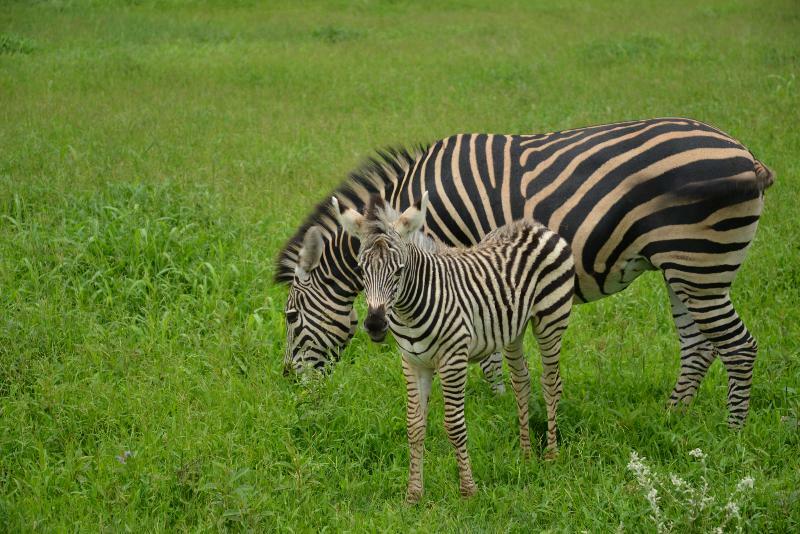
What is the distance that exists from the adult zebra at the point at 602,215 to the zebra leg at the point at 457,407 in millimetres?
1257

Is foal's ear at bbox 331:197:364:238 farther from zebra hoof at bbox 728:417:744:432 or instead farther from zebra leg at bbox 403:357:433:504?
zebra hoof at bbox 728:417:744:432

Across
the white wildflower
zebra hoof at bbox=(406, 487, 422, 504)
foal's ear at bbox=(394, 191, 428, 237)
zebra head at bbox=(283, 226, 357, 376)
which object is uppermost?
foal's ear at bbox=(394, 191, 428, 237)

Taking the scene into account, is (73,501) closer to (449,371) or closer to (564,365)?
(449,371)

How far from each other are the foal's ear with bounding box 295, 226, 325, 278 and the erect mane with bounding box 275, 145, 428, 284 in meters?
0.15

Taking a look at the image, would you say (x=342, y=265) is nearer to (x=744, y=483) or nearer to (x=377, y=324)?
(x=377, y=324)

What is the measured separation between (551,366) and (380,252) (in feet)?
5.61

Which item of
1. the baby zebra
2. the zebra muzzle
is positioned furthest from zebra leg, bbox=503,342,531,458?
the zebra muzzle

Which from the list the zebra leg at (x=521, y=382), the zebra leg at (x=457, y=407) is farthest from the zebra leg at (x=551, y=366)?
the zebra leg at (x=457, y=407)

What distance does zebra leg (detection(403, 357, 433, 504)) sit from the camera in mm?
5164

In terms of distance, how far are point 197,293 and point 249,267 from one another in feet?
1.91

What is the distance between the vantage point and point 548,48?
60.3ft

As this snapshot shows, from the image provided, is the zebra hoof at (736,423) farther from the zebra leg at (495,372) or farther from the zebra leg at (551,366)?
the zebra leg at (495,372)

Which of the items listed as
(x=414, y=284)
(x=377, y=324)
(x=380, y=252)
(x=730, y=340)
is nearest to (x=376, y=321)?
(x=377, y=324)

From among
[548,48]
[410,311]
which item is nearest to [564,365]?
[410,311]
